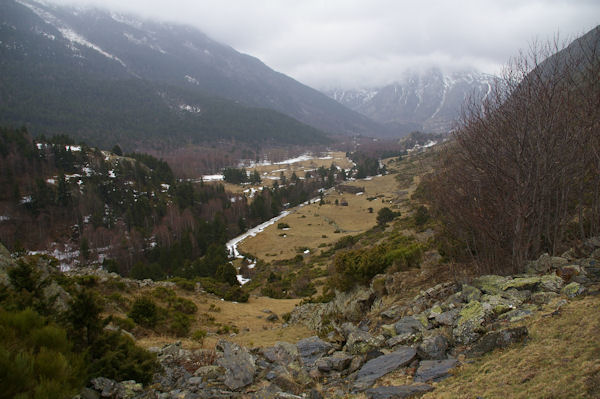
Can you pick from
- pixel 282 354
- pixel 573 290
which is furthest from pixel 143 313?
pixel 573 290

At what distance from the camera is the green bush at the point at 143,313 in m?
14.0

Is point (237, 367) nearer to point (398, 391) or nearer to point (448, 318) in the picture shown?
point (398, 391)

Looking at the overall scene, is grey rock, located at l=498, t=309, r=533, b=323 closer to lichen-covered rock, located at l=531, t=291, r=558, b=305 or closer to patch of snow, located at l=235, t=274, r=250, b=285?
lichen-covered rock, located at l=531, t=291, r=558, b=305

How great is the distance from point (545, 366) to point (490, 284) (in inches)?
158

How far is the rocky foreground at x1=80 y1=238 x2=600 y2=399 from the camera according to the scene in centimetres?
584

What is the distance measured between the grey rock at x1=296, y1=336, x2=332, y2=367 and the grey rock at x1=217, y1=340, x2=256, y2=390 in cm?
135

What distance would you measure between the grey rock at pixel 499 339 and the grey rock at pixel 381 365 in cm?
118

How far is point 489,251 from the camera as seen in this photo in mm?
10344

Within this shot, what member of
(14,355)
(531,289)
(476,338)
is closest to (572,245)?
(531,289)

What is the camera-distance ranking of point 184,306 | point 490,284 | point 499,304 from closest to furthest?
point 499,304
point 490,284
point 184,306

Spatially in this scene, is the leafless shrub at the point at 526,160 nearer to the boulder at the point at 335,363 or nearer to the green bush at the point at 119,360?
the boulder at the point at 335,363

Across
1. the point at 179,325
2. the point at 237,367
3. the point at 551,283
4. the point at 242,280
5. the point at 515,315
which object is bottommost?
the point at 242,280

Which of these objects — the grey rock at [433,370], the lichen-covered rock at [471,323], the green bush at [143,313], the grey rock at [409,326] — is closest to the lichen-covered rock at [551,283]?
the lichen-covered rock at [471,323]

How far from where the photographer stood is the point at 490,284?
8312 millimetres
